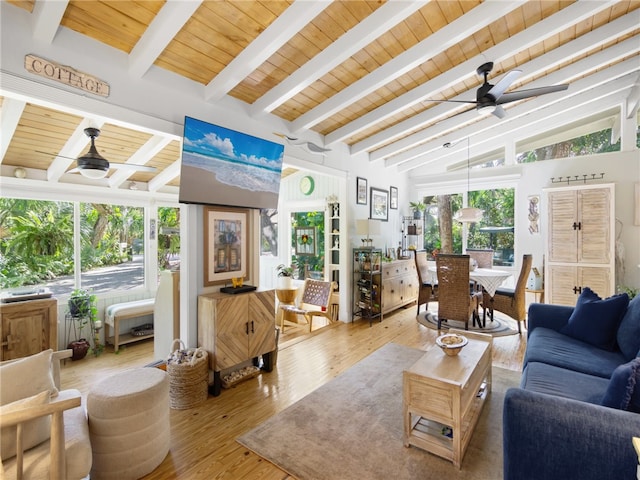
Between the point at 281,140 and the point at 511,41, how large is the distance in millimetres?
2599

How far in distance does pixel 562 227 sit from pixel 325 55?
4624 millimetres

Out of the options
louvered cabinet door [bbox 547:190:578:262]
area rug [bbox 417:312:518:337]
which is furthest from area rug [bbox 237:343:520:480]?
louvered cabinet door [bbox 547:190:578:262]

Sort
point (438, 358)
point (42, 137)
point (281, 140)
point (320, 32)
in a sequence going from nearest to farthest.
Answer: point (438, 358) → point (320, 32) → point (42, 137) → point (281, 140)

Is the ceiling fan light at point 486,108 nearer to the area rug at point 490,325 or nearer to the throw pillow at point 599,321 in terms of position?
the throw pillow at point 599,321

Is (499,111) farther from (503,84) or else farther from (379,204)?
(379,204)

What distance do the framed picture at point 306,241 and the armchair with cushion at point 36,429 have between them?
4.84m

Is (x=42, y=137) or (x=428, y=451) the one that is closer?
(x=428, y=451)

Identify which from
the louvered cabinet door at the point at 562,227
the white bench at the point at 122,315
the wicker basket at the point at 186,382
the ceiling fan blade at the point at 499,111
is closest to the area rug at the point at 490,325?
the louvered cabinet door at the point at 562,227

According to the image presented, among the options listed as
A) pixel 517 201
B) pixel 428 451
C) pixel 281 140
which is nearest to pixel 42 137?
pixel 281 140

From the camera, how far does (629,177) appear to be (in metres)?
4.90

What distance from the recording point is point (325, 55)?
274 cm

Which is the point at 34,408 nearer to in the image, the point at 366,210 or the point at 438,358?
the point at 438,358

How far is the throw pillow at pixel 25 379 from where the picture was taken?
4.92ft

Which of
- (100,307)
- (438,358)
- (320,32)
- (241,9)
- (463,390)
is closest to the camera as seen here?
(463,390)
